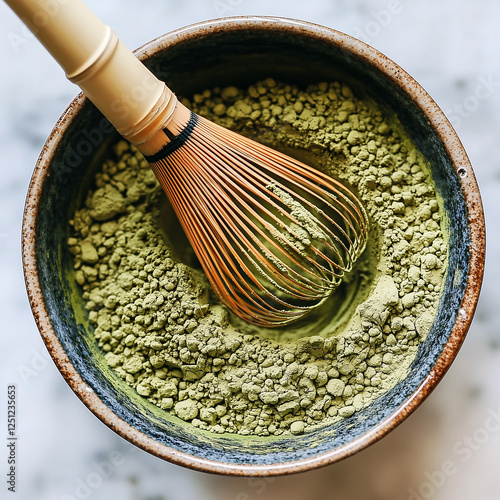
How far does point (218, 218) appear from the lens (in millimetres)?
798

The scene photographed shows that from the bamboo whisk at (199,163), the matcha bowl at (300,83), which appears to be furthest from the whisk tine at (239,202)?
the matcha bowl at (300,83)

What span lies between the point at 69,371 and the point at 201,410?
196mm

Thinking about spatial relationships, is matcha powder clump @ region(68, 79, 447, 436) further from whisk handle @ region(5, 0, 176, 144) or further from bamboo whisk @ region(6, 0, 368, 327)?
whisk handle @ region(5, 0, 176, 144)

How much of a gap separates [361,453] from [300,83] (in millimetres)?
607

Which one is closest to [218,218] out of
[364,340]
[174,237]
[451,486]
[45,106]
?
[174,237]

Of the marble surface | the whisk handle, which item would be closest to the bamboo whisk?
the whisk handle

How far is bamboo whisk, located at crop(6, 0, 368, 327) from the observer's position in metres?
0.65

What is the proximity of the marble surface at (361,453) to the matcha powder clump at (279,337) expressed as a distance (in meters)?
0.17

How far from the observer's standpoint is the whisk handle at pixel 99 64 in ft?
2.02

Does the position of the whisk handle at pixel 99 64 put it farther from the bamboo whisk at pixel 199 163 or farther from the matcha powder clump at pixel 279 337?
the matcha powder clump at pixel 279 337

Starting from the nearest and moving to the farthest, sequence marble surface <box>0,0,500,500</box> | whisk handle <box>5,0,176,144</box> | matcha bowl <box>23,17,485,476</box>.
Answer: whisk handle <box>5,0,176,144</box>
matcha bowl <box>23,17,485,476</box>
marble surface <box>0,0,500,500</box>

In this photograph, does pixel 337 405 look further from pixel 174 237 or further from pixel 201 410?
pixel 174 237

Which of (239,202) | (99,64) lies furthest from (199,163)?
(99,64)

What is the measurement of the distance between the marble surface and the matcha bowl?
0.16 meters
